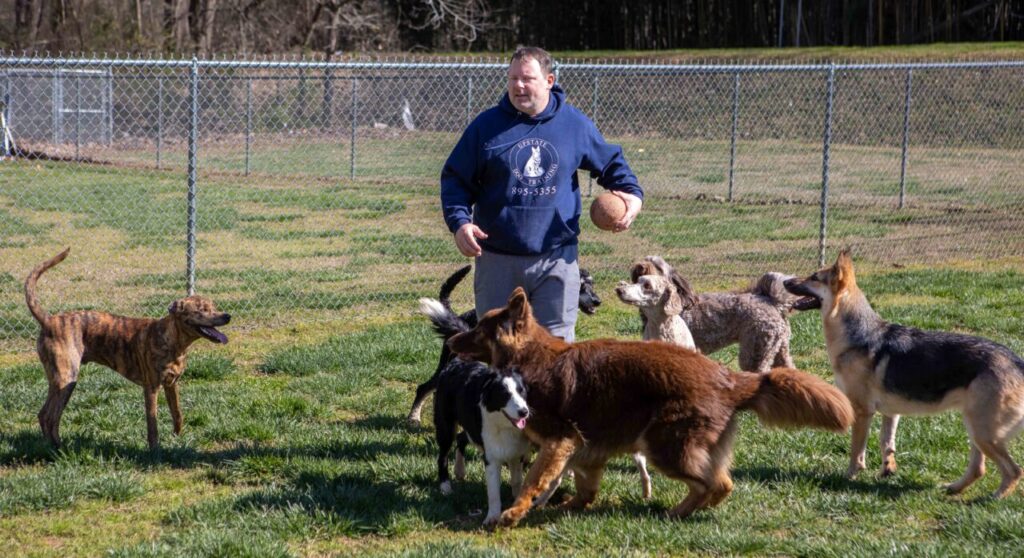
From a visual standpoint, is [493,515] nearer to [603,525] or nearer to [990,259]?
[603,525]

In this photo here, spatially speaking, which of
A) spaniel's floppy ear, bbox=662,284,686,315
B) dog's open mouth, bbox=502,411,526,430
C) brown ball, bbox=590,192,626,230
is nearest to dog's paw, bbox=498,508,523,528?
dog's open mouth, bbox=502,411,526,430

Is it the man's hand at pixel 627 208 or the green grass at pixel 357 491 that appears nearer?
the green grass at pixel 357 491

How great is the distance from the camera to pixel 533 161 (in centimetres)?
532

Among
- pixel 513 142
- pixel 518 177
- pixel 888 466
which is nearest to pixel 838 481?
pixel 888 466

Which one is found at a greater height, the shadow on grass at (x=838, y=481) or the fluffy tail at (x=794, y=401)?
the fluffy tail at (x=794, y=401)

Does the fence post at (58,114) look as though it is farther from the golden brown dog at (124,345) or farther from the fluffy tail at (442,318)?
the fluffy tail at (442,318)

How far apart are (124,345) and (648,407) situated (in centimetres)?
314

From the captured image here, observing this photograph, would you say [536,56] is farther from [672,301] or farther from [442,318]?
[672,301]

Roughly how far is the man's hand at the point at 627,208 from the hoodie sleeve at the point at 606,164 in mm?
38

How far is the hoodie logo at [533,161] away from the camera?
5305mm

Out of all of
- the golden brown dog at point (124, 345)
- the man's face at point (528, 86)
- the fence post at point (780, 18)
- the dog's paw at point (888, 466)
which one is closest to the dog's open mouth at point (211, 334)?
the golden brown dog at point (124, 345)

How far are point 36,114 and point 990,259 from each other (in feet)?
65.8

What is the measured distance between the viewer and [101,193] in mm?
17391

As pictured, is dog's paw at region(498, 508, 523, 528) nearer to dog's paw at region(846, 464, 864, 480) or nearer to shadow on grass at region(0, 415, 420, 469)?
shadow on grass at region(0, 415, 420, 469)
